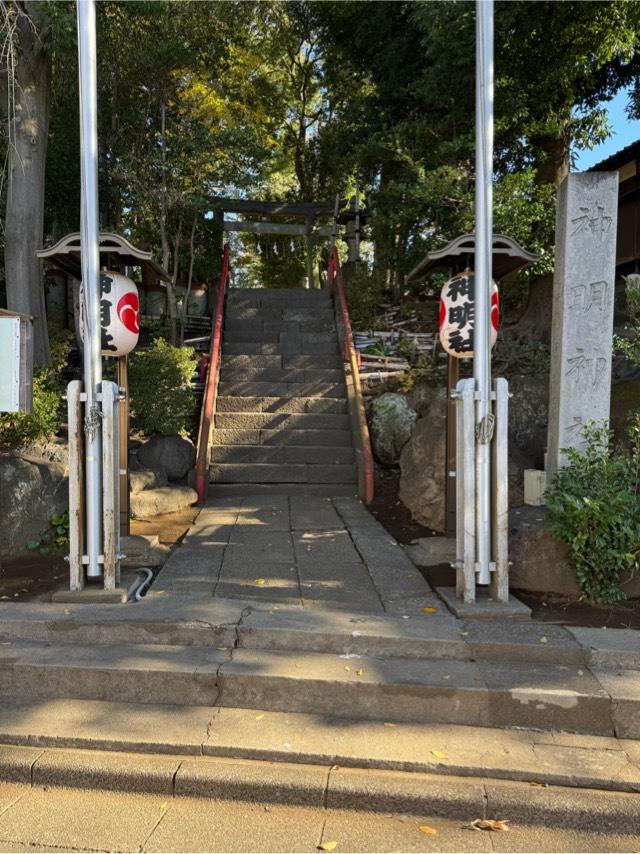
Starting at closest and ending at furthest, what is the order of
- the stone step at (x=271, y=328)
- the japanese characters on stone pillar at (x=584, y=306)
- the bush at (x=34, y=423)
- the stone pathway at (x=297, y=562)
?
the stone pathway at (x=297, y=562) → the japanese characters on stone pillar at (x=584, y=306) → the bush at (x=34, y=423) → the stone step at (x=271, y=328)

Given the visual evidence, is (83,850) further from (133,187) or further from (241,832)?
(133,187)

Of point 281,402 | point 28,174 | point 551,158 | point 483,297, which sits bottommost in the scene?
point 281,402

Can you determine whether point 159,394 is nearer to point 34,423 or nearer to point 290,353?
point 34,423

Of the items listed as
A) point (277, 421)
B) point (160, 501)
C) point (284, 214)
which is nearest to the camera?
point (160, 501)

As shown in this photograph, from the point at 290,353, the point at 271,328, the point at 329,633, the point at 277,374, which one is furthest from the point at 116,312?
the point at 271,328

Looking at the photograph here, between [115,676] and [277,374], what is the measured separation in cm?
798

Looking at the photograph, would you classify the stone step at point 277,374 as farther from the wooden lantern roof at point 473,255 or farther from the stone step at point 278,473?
the wooden lantern roof at point 473,255

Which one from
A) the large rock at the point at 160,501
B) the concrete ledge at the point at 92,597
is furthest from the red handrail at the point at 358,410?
the concrete ledge at the point at 92,597

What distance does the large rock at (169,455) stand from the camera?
364 inches

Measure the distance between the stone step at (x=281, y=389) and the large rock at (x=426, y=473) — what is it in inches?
125

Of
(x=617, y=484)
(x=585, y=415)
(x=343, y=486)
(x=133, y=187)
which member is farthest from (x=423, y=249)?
(x=617, y=484)

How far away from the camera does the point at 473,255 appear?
6.18 meters

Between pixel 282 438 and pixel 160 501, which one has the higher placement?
pixel 282 438

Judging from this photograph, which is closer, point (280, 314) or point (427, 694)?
point (427, 694)
